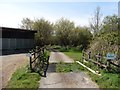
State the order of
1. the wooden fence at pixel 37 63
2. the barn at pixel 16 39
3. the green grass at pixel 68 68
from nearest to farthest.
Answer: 1. the wooden fence at pixel 37 63
2. the green grass at pixel 68 68
3. the barn at pixel 16 39

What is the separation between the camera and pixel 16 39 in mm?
43969

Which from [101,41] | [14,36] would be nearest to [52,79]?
[101,41]

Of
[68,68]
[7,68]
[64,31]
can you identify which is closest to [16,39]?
[64,31]

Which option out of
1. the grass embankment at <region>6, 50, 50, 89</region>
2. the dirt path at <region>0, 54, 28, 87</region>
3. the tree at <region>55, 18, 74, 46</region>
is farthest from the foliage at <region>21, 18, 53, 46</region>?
the grass embankment at <region>6, 50, 50, 89</region>

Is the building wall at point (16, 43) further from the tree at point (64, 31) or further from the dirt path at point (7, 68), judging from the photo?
the dirt path at point (7, 68)

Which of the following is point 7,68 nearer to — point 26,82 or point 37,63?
point 37,63

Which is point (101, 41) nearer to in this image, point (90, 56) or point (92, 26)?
point (90, 56)

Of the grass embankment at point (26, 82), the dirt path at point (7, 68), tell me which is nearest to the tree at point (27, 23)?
the dirt path at point (7, 68)

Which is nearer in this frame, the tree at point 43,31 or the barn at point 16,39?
the barn at point 16,39

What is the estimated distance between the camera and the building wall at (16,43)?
41.3 meters

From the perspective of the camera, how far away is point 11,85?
1012 centimetres

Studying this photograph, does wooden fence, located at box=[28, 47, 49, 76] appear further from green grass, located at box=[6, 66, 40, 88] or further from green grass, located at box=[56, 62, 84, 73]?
green grass, located at box=[6, 66, 40, 88]

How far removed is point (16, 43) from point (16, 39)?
71 cm

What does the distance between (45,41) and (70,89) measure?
46.0 meters
